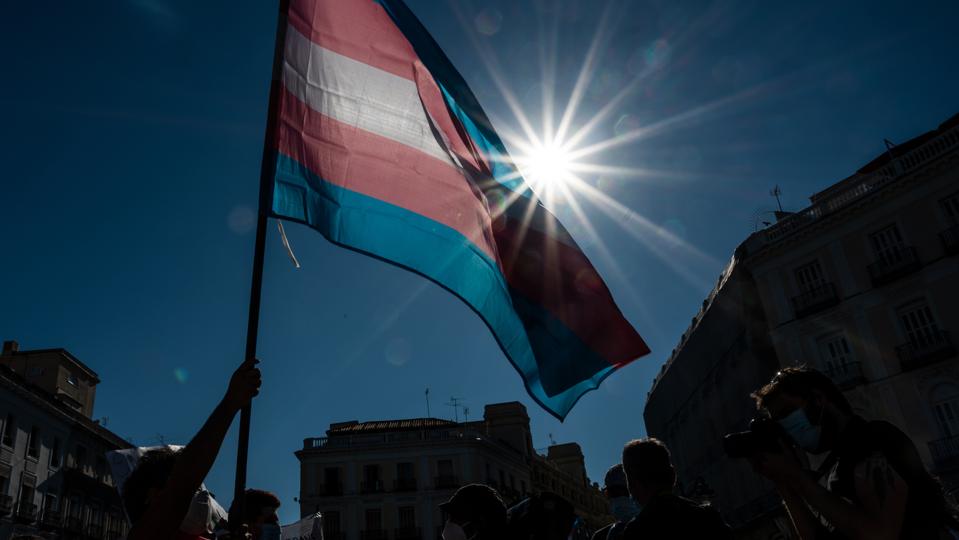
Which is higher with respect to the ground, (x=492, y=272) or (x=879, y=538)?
(x=492, y=272)

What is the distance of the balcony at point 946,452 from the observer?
20.1 m

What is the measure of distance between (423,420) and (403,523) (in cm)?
946

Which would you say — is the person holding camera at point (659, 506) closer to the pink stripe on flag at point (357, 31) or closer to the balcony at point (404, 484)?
the pink stripe on flag at point (357, 31)

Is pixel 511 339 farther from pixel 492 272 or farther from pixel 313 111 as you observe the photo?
pixel 313 111

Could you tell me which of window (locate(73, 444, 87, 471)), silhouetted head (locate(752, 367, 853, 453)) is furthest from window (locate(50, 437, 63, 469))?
silhouetted head (locate(752, 367, 853, 453))

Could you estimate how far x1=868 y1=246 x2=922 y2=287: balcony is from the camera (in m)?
22.6

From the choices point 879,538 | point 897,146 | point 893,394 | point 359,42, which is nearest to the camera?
point 879,538

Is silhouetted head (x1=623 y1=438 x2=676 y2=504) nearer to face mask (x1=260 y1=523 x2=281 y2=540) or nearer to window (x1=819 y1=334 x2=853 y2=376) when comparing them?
face mask (x1=260 y1=523 x2=281 y2=540)

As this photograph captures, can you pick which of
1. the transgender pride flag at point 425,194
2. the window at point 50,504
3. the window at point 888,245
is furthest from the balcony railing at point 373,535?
the transgender pride flag at point 425,194

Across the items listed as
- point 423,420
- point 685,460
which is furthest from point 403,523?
point 685,460

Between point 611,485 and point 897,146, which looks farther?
point 897,146

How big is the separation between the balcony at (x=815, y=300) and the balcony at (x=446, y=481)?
27.5m

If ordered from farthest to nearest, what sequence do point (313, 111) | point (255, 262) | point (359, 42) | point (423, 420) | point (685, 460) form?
A: point (423, 420) < point (685, 460) < point (359, 42) < point (313, 111) < point (255, 262)

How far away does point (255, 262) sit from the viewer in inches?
120
